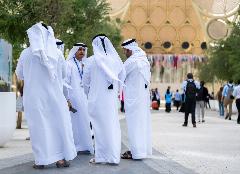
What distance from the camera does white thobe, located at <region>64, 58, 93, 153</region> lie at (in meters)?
11.6

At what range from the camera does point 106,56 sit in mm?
10461

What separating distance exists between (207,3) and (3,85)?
74.5m

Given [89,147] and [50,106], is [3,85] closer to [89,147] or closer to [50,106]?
[89,147]

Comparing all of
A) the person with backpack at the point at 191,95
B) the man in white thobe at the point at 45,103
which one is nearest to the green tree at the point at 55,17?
the person with backpack at the point at 191,95

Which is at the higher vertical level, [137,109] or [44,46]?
[44,46]

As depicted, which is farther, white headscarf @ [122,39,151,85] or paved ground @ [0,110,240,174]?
white headscarf @ [122,39,151,85]

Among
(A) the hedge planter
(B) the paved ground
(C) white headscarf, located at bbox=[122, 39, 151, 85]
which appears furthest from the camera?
(A) the hedge planter

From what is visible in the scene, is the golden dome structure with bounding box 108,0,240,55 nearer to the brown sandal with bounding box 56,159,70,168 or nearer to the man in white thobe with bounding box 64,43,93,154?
the man in white thobe with bounding box 64,43,93,154

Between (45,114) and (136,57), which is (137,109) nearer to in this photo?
(136,57)

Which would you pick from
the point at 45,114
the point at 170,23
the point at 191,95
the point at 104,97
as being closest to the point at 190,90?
the point at 191,95

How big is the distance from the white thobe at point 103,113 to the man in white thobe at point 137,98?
2.33ft

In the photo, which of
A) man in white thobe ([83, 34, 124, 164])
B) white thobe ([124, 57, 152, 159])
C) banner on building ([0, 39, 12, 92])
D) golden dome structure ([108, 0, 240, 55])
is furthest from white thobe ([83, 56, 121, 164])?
golden dome structure ([108, 0, 240, 55])

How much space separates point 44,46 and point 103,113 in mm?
1530

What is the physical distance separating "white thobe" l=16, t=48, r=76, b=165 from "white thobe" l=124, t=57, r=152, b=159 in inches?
71.0
